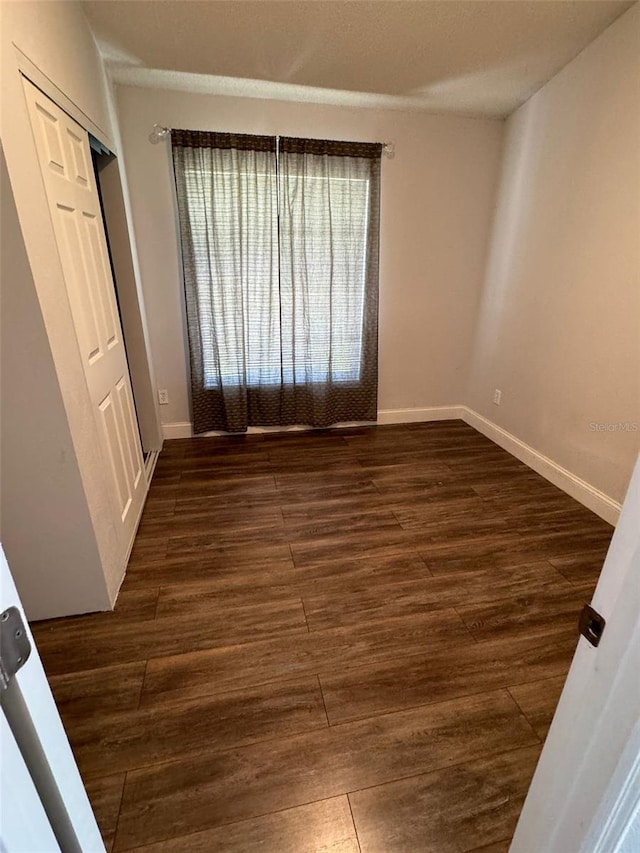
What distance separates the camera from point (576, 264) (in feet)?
7.68

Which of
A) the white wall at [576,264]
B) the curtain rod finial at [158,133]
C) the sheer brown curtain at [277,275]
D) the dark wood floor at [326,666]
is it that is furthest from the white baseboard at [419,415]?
the curtain rod finial at [158,133]

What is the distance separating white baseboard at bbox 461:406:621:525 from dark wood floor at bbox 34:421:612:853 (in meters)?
0.10

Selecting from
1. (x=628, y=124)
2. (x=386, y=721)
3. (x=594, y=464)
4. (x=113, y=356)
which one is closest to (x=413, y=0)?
(x=628, y=124)

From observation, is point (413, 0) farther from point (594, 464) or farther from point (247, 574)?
point (247, 574)

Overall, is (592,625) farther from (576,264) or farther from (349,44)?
(349,44)

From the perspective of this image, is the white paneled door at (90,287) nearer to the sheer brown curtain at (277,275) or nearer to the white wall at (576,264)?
the sheer brown curtain at (277,275)

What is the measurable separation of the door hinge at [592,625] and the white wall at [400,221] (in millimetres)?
2960

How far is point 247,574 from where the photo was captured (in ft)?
5.98

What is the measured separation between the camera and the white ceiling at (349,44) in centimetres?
180

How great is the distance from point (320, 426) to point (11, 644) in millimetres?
3008

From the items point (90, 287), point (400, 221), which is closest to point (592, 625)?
point (90, 287)

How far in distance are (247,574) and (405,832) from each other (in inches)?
41.5

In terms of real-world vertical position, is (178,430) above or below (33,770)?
below

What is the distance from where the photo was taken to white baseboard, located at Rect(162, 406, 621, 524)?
228cm
